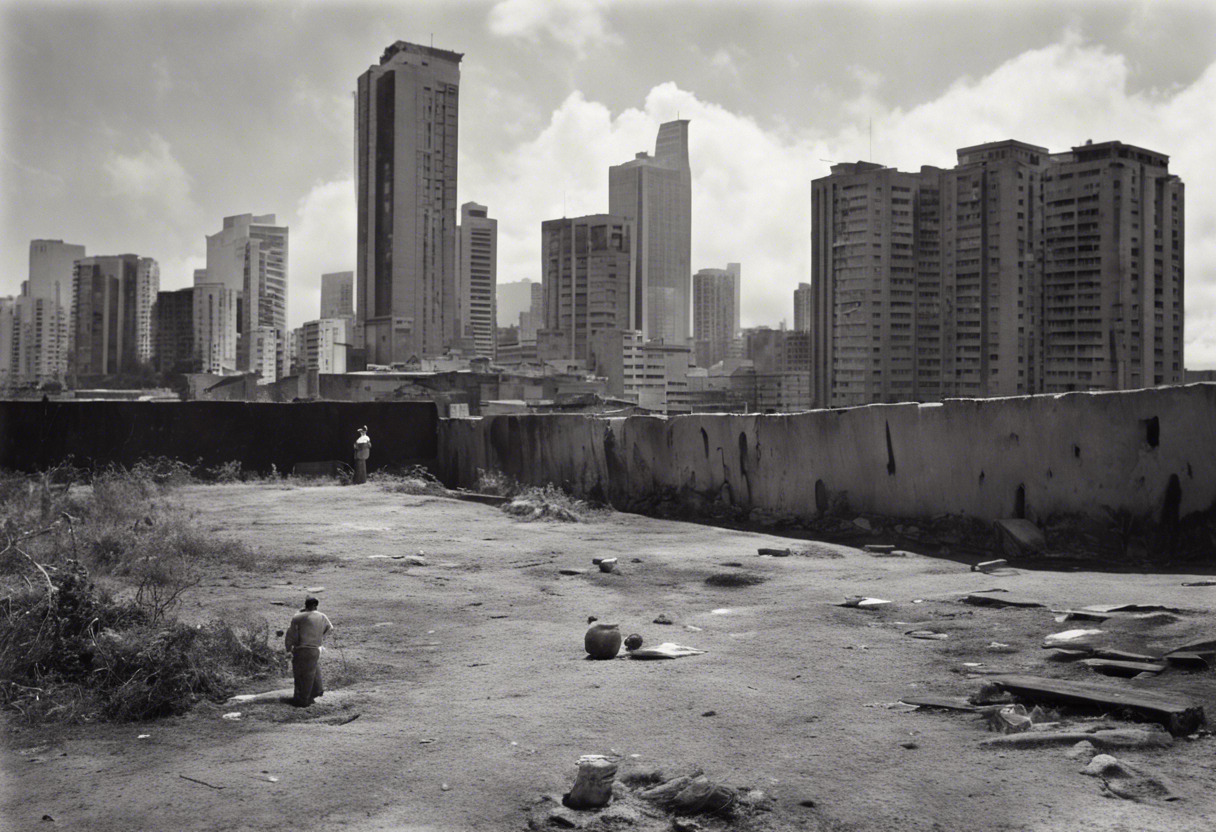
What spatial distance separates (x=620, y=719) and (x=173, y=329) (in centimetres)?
11871

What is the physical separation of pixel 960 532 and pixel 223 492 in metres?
10.3

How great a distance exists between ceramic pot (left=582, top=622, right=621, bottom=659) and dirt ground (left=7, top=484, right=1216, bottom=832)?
2.5 inches

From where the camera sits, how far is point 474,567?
27.0ft

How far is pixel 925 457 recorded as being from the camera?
9.08 m

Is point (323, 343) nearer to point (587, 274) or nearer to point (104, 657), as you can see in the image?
point (587, 274)

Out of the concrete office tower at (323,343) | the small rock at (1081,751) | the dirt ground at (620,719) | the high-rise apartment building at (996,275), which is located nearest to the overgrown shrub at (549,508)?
the dirt ground at (620,719)

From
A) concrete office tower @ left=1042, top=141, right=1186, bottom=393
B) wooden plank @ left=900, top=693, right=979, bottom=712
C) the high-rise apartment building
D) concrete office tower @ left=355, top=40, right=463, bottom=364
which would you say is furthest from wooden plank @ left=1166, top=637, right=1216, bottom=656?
concrete office tower @ left=355, top=40, right=463, bottom=364

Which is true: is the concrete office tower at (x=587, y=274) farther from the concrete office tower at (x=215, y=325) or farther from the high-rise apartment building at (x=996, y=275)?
the high-rise apartment building at (x=996, y=275)

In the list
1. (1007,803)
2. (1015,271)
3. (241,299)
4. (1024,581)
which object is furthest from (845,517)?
(241,299)

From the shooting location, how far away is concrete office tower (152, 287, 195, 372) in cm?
10912

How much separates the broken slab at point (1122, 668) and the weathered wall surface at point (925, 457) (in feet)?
10.9

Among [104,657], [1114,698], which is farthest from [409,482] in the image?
[1114,698]

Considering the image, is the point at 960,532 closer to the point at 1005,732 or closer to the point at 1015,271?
the point at 1005,732

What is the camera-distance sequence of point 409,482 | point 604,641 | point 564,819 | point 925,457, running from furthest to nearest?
point 409,482
point 925,457
point 604,641
point 564,819
